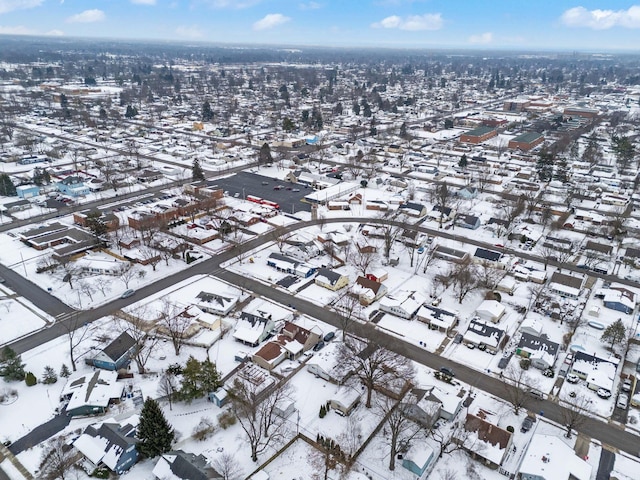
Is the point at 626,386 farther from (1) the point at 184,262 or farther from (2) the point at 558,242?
(1) the point at 184,262

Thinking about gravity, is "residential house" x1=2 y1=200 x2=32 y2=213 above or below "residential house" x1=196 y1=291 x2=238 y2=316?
above

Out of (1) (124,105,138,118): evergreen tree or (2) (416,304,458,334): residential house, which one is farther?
(1) (124,105,138,118): evergreen tree

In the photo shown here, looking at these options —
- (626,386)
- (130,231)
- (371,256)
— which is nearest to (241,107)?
(130,231)

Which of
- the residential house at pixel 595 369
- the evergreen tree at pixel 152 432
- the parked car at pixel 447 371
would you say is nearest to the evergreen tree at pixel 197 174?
the evergreen tree at pixel 152 432

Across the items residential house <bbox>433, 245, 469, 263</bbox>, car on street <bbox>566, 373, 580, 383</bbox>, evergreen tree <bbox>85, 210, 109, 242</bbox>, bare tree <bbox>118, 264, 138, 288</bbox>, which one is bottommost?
car on street <bbox>566, 373, 580, 383</bbox>

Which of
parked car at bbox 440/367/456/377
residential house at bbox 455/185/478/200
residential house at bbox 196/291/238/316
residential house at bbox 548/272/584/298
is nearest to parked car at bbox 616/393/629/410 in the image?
parked car at bbox 440/367/456/377

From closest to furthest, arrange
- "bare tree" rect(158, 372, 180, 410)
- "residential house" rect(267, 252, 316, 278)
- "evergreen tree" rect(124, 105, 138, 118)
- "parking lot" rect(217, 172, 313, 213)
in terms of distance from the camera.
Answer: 1. "bare tree" rect(158, 372, 180, 410)
2. "residential house" rect(267, 252, 316, 278)
3. "parking lot" rect(217, 172, 313, 213)
4. "evergreen tree" rect(124, 105, 138, 118)

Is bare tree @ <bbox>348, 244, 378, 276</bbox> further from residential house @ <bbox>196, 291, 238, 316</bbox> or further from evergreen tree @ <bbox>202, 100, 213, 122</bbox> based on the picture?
evergreen tree @ <bbox>202, 100, 213, 122</bbox>

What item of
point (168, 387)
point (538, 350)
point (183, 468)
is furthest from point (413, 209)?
point (183, 468)
